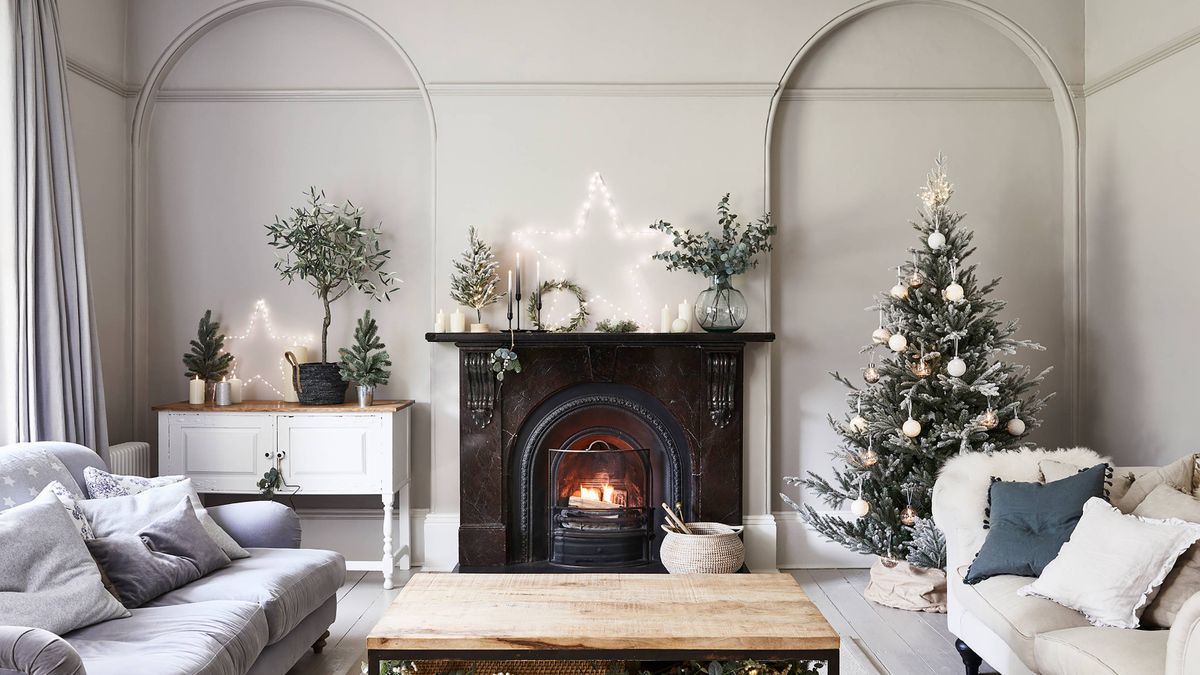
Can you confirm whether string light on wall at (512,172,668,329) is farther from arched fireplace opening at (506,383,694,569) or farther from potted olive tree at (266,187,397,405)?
potted olive tree at (266,187,397,405)

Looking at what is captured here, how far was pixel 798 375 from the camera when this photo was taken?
468 cm

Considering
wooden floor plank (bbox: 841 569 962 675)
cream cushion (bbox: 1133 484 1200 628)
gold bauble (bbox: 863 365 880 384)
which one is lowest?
wooden floor plank (bbox: 841 569 962 675)

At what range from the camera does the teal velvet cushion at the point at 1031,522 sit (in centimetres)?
279

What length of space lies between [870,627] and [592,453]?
1.61 meters

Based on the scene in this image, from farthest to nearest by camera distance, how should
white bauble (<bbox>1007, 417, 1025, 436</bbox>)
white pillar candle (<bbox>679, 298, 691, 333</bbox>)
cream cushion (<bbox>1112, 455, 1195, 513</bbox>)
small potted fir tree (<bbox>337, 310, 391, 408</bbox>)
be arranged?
white pillar candle (<bbox>679, 298, 691, 333</bbox>) → small potted fir tree (<bbox>337, 310, 391, 408</bbox>) → white bauble (<bbox>1007, 417, 1025, 436</bbox>) → cream cushion (<bbox>1112, 455, 1195, 513</bbox>)

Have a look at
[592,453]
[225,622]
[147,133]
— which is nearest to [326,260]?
[147,133]

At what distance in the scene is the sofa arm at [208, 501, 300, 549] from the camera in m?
3.28

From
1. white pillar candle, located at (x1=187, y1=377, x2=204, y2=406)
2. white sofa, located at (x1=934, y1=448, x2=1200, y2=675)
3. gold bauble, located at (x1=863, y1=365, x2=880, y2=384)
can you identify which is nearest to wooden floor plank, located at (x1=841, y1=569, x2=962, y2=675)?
white sofa, located at (x1=934, y1=448, x2=1200, y2=675)

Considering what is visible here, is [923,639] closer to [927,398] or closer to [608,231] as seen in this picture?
[927,398]

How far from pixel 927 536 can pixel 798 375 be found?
1.19 meters

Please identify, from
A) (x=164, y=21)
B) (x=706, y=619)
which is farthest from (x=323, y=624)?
(x=164, y=21)

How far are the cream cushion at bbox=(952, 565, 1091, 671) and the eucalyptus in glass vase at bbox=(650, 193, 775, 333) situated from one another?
1868 millimetres

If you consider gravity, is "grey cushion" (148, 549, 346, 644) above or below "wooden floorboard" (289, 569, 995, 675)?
above

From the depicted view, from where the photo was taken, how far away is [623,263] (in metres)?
4.57
